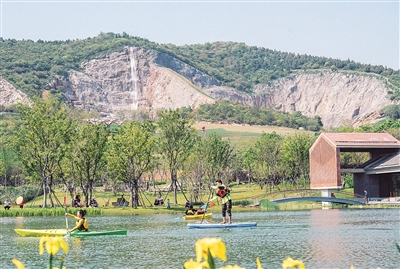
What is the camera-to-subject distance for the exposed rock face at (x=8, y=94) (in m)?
187

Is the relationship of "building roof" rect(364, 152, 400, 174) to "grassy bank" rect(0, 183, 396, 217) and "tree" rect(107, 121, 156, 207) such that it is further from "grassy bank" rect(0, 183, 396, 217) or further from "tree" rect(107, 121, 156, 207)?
"tree" rect(107, 121, 156, 207)

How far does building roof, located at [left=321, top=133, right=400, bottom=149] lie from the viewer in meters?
68.1

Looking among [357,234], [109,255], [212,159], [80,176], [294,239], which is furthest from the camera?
[212,159]

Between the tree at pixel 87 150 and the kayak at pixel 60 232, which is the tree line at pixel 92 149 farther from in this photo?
the kayak at pixel 60 232

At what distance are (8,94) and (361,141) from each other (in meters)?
140

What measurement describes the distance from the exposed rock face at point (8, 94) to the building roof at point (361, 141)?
13146 centimetres

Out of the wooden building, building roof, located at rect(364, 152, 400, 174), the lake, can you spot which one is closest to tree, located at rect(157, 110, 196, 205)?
the wooden building

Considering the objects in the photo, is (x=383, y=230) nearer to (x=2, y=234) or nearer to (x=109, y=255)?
(x=109, y=255)

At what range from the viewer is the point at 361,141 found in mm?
68688

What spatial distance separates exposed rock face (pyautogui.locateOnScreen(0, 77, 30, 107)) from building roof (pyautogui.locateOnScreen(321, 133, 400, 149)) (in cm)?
13146

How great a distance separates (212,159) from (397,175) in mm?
20058

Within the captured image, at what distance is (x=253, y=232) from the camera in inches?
1118

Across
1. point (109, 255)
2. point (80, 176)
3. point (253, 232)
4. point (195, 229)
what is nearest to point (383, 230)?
point (253, 232)

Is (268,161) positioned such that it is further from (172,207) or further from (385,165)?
(172,207)
